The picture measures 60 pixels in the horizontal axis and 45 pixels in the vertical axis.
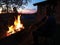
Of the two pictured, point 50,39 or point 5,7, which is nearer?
point 50,39

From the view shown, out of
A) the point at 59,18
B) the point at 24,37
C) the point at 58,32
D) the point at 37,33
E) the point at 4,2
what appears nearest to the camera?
the point at 37,33

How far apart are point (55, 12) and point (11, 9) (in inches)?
529

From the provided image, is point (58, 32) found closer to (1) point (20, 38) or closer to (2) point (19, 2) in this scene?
(1) point (20, 38)

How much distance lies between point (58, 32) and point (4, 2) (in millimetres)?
17576

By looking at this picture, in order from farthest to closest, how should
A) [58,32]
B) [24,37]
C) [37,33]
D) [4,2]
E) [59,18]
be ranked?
[4,2] < [59,18] < [24,37] < [58,32] < [37,33]

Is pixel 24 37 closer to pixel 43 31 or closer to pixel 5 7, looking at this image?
pixel 43 31

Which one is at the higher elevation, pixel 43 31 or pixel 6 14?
pixel 43 31

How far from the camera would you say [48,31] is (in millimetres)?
11680

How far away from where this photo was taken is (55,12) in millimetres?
17281

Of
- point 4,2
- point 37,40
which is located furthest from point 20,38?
point 4,2

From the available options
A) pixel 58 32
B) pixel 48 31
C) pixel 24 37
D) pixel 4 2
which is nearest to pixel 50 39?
pixel 48 31

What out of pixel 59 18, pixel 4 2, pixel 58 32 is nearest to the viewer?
pixel 58 32

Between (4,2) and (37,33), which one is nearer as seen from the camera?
(37,33)

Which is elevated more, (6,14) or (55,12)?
(55,12)
